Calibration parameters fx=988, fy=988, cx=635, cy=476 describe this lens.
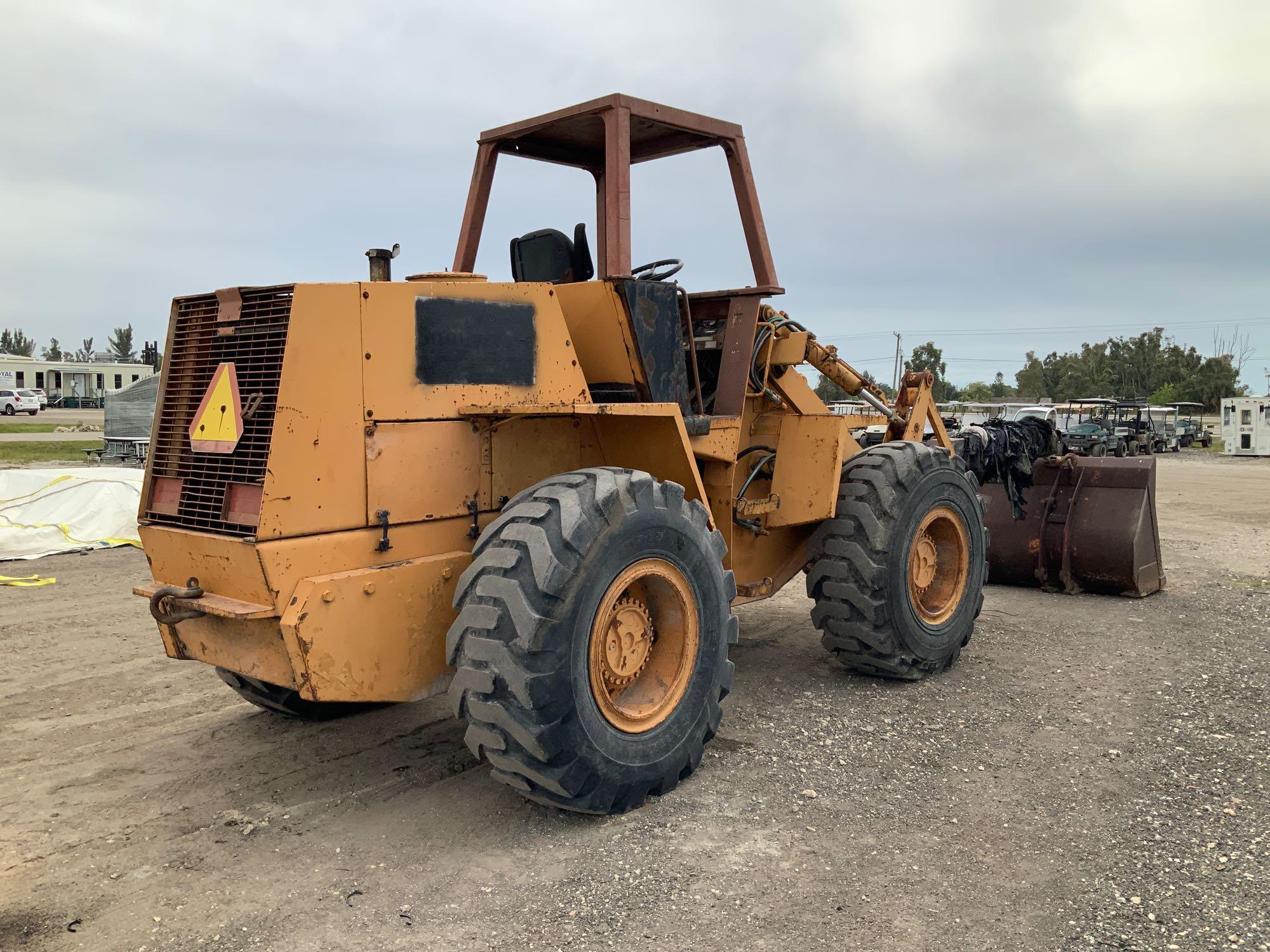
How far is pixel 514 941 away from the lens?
10.3 ft

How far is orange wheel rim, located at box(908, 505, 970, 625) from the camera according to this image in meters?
6.20

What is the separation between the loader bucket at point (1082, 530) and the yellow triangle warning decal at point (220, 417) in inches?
268

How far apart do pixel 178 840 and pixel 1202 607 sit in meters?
7.70

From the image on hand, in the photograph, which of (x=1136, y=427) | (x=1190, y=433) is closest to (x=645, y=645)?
(x=1136, y=427)

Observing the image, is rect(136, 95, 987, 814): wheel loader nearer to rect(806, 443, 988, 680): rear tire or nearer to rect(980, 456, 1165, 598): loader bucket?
rect(806, 443, 988, 680): rear tire

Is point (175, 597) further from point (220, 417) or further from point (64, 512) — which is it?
point (64, 512)

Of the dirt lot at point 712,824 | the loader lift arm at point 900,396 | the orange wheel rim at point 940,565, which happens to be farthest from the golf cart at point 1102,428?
the dirt lot at point 712,824

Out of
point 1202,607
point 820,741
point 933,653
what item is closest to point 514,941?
point 820,741

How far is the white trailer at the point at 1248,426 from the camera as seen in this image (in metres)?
35.3

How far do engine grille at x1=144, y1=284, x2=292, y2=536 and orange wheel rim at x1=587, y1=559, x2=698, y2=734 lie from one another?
1.48 metres

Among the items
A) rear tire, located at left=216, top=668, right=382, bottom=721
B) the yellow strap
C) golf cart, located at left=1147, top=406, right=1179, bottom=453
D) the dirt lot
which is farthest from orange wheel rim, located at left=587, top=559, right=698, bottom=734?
golf cart, located at left=1147, top=406, right=1179, bottom=453

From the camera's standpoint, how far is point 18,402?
→ 53.0 m

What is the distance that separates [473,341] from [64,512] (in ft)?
33.2

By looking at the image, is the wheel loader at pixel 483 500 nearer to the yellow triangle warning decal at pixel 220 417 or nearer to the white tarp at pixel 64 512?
the yellow triangle warning decal at pixel 220 417
